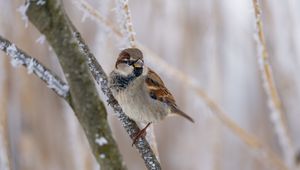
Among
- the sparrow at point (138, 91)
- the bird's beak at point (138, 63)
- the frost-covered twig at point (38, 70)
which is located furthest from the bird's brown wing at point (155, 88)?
the frost-covered twig at point (38, 70)

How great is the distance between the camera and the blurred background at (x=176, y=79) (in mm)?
1697

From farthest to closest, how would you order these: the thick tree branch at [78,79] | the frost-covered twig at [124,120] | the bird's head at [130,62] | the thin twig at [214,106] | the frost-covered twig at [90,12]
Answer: the thin twig at [214,106] < the bird's head at [130,62] < the frost-covered twig at [90,12] < the frost-covered twig at [124,120] < the thick tree branch at [78,79]

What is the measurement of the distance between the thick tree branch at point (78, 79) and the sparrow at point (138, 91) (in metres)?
0.55

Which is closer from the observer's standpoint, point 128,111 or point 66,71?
point 66,71

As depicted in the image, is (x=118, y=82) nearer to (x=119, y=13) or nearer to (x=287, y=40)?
(x=119, y=13)

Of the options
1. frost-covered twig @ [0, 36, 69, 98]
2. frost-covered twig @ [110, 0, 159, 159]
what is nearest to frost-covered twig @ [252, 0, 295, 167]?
frost-covered twig @ [110, 0, 159, 159]

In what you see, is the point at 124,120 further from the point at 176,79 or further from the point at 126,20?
the point at 176,79

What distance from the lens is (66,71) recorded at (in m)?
0.57

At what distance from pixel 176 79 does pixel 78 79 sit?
93cm

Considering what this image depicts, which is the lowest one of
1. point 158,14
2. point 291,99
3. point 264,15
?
point 291,99

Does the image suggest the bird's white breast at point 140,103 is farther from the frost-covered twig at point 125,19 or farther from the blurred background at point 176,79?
the frost-covered twig at point 125,19

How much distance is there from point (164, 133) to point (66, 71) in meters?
1.76

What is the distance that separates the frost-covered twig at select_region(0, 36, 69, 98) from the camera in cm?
62

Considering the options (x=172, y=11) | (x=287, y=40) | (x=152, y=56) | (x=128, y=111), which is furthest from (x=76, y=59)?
(x=172, y=11)
